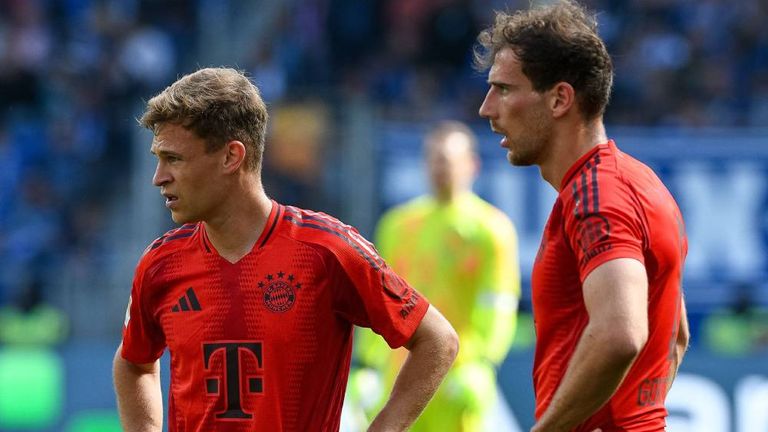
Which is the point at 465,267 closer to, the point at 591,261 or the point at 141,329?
the point at 141,329

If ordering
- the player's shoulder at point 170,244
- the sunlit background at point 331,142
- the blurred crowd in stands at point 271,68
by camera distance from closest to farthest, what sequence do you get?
the player's shoulder at point 170,244, the sunlit background at point 331,142, the blurred crowd in stands at point 271,68

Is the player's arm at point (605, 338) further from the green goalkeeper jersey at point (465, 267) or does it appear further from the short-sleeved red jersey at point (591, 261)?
the green goalkeeper jersey at point (465, 267)

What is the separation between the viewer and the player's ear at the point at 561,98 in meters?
3.40

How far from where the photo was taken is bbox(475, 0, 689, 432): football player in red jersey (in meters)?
3.02

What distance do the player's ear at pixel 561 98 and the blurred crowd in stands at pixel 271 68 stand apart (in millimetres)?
8745

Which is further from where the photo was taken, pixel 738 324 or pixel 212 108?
pixel 738 324

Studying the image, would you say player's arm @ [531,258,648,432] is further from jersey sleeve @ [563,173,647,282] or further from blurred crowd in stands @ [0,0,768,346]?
blurred crowd in stands @ [0,0,768,346]

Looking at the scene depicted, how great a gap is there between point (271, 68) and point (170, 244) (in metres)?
9.97

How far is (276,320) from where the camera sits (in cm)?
348

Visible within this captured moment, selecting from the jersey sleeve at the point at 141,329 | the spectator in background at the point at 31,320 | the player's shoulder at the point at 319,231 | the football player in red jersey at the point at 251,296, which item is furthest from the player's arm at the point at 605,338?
the spectator in background at the point at 31,320

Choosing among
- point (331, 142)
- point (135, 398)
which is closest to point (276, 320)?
point (135, 398)

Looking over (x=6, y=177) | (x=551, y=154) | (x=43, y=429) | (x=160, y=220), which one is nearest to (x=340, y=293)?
(x=551, y=154)

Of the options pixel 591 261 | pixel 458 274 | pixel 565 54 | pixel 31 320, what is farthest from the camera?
pixel 31 320

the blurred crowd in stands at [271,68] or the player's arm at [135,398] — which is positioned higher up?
the blurred crowd in stands at [271,68]
